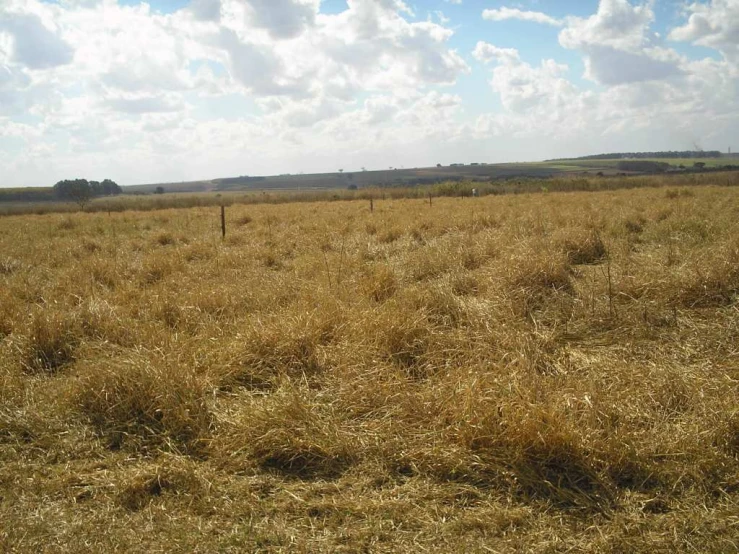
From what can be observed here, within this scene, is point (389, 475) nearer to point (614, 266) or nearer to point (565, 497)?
point (565, 497)

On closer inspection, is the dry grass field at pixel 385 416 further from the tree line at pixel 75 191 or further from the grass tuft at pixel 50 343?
the tree line at pixel 75 191

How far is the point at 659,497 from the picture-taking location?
2453 millimetres

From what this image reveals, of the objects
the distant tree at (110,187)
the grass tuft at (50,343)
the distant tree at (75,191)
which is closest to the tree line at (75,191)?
the distant tree at (75,191)

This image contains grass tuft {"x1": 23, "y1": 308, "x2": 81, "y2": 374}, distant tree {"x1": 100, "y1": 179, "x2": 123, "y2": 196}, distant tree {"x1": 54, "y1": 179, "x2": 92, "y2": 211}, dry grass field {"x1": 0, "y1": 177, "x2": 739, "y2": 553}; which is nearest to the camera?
dry grass field {"x1": 0, "y1": 177, "x2": 739, "y2": 553}

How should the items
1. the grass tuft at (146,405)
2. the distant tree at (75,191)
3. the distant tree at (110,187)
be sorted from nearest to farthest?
the grass tuft at (146,405) → the distant tree at (75,191) → the distant tree at (110,187)

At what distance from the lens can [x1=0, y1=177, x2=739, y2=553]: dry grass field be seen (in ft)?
7.77

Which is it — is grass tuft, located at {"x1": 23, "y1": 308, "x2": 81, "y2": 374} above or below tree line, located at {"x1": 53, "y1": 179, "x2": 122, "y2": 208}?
below

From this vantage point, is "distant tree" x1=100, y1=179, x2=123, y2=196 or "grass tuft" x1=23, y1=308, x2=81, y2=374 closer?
"grass tuft" x1=23, y1=308, x2=81, y2=374

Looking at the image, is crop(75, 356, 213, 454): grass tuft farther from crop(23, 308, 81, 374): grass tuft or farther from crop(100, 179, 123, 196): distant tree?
crop(100, 179, 123, 196): distant tree

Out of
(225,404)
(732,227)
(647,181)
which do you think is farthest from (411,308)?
(647,181)

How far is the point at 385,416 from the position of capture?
129 inches

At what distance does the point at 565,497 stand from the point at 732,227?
8.09 meters

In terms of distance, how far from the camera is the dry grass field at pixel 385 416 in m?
2.37

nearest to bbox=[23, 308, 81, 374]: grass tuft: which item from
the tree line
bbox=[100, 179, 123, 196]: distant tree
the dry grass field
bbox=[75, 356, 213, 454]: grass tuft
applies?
the dry grass field
